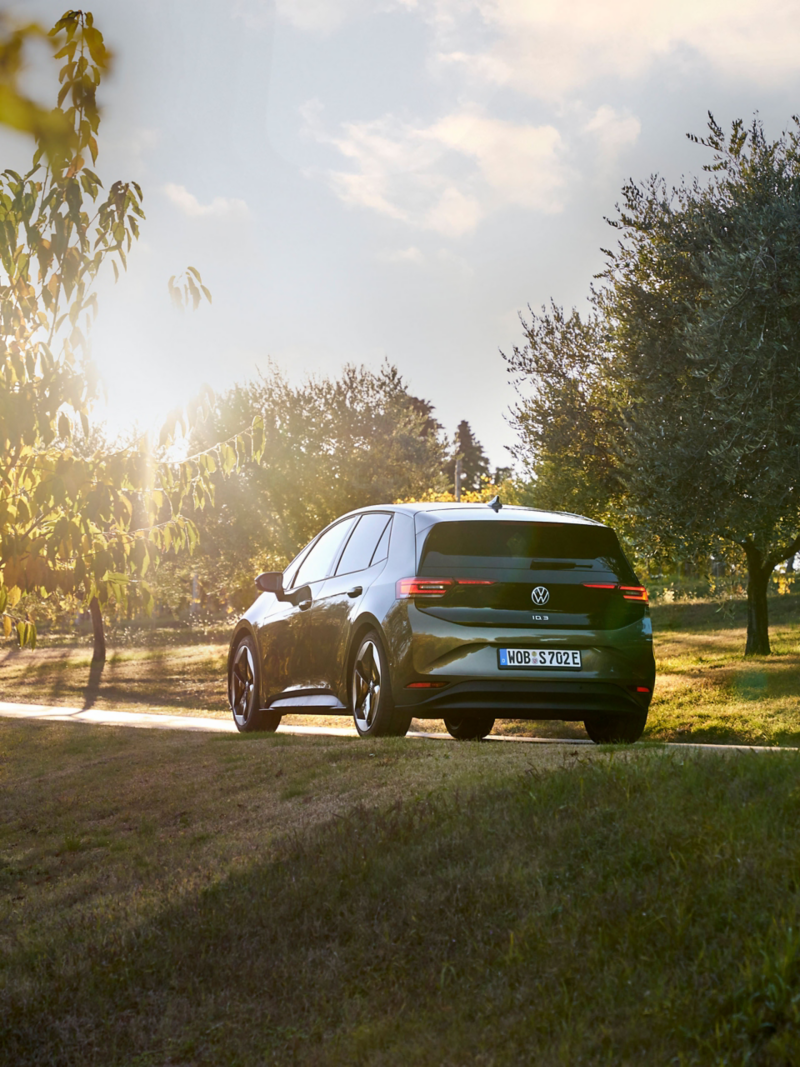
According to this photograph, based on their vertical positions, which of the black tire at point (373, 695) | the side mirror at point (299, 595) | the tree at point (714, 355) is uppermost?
the tree at point (714, 355)

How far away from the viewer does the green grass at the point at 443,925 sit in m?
3.63

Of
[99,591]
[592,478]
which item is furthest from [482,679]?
[592,478]

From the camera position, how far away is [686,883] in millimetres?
4219

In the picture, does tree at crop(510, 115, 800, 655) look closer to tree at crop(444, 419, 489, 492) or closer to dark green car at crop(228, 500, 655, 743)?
dark green car at crop(228, 500, 655, 743)

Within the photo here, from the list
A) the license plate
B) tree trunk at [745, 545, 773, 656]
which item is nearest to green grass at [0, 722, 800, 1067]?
the license plate

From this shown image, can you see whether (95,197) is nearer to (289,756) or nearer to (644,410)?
(289,756)

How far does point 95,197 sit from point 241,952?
381 cm

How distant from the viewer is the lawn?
12961 mm

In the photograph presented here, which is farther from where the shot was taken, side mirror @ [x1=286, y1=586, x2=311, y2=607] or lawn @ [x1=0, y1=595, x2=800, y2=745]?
lawn @ [x1=0, y1=595, x2=800, y2=745]

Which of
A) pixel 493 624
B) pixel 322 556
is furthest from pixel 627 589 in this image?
pixel 322 556

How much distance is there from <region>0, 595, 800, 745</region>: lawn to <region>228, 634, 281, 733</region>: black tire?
4.11 m

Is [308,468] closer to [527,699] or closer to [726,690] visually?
[726,690]

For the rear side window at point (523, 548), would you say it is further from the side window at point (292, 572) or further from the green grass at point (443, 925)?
the side window at point (292, 572)

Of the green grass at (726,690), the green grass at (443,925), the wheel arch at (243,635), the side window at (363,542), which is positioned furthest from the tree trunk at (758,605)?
the green grass at (443,925)
